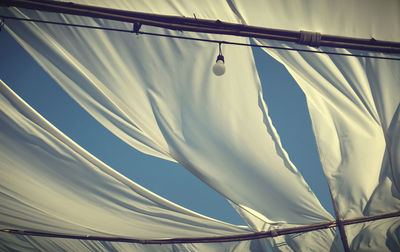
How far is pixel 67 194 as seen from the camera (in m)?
2.67

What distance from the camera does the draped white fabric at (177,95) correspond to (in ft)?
6.19

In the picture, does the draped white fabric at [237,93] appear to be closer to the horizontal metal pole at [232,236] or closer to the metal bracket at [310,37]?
the metal bracket at [310,37]

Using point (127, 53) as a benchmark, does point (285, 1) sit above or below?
above

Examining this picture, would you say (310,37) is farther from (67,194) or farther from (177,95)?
(67,194)

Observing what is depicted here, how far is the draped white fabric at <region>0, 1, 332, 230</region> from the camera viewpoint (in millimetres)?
1886

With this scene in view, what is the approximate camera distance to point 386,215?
2.55 metres

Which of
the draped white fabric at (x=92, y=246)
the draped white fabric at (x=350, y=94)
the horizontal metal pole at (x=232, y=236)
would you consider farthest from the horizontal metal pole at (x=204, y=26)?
the draped white fabric at (x=92, y=246)

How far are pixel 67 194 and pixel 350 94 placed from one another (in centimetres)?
275

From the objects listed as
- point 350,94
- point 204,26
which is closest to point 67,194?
point 204,26

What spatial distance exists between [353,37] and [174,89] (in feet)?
4.25

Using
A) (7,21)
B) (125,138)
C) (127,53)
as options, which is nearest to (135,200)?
(125,138)

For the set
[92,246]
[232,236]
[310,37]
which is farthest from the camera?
[92,246]

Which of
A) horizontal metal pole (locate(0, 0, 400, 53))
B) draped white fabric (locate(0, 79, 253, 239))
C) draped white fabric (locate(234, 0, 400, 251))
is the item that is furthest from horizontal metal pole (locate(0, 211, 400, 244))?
horizontal metal pole (locate(0, 0, 400, 53))

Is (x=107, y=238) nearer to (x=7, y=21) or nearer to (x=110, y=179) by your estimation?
(x=110, y=179)
